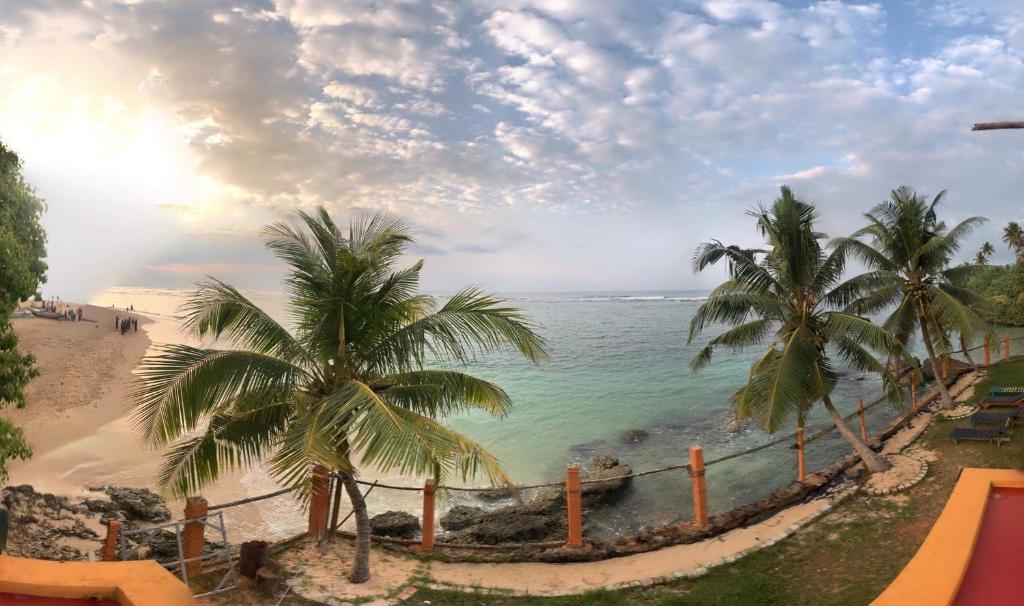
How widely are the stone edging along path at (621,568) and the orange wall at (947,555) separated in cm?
470

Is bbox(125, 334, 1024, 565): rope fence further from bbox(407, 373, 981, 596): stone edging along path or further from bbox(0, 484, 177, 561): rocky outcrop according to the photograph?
bbox(0, 484, 177, 561): rocky outcrop

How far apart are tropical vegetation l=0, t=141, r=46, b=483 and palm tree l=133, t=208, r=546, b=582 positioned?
236cm

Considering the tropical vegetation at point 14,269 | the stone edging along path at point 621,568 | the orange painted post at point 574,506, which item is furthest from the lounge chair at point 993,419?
the tropical vegetation at point 14,269

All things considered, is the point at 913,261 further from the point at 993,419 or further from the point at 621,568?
the point at 621,568

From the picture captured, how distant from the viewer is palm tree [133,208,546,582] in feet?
19.7

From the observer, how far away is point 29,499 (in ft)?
37.5

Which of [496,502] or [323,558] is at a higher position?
[323,558]

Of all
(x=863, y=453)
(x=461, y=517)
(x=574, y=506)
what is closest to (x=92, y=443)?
(x=461, y=517)

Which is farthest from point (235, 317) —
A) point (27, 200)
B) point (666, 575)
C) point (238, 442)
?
point (666, 575)

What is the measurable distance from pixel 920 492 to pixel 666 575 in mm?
5647

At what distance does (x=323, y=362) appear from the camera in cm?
696

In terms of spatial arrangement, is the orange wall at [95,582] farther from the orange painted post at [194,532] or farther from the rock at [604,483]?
the rock at [604,483]

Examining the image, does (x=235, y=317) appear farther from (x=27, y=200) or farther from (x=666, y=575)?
(x=666, y=575)

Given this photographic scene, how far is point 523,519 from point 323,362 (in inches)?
287
